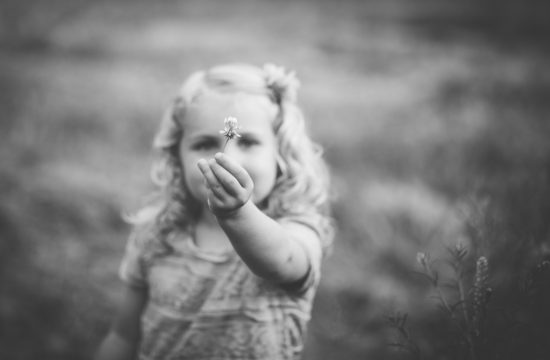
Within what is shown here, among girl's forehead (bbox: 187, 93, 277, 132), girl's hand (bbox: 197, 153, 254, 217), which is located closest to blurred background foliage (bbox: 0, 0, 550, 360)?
girl's hand (bbox: 197, 153, 254, 217)

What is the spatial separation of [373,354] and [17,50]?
784 centimetres

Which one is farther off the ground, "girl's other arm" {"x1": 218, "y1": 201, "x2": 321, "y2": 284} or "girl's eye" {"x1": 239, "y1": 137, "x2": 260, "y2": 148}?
"girl's eye" {"x1": 239, "y1": 137, "x2": 260, "y2": 148}

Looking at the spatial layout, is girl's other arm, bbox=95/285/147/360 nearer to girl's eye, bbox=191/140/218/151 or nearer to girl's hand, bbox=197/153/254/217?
girl's eye, bbox=191/140/218/151

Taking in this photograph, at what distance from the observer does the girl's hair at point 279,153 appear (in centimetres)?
154

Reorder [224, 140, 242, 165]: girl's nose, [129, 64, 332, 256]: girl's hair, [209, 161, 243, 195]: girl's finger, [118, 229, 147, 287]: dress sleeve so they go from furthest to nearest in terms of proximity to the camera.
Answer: [118, 229, 147, 287]: dress sleeve, [129, 64, 332, 256]: girl's hair, [224, 140, 242, 165]: girl's nose, [209, 161, 243, 195]: girl's finger

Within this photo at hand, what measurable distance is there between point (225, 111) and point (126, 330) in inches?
38.8

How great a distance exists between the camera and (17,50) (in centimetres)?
781

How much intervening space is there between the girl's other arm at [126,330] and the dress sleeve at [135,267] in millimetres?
46

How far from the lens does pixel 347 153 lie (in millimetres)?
4781

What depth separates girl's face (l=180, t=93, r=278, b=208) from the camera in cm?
143

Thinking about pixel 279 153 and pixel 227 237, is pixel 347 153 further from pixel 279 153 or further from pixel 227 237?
pixel 227 237

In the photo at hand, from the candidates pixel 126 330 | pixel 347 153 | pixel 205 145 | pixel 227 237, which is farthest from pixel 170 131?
pixel 347 153

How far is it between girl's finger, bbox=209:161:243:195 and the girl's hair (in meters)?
0.45

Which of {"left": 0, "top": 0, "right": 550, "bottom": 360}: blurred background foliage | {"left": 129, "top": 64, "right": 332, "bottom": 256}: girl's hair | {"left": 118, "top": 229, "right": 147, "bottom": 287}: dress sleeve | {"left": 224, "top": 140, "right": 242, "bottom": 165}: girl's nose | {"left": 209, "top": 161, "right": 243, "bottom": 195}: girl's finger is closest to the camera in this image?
{"left": 209, "top": 161, "right": 243, "bottom": 195}: girl's finger
